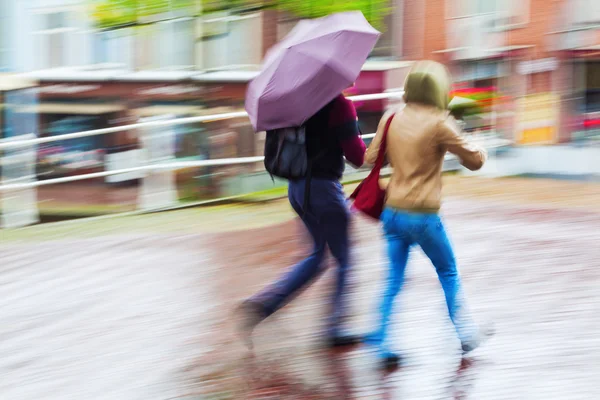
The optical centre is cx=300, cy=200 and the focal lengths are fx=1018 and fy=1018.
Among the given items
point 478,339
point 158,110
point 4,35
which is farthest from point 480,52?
point 478,339

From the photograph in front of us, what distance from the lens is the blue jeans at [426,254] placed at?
16.5 feet

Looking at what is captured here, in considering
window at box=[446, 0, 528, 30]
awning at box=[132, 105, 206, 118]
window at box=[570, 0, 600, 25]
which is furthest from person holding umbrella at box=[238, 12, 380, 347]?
window at box=[446, 0, 528, 30]

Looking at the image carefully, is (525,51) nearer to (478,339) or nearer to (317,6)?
(317,6)

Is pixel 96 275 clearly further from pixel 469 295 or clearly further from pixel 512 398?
pixel 512 398

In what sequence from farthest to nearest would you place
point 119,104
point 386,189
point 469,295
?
point 119,104, point 469,295, point 386,189

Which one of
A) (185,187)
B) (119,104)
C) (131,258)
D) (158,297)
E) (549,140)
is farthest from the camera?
(119,104)

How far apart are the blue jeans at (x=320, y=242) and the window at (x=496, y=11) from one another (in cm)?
2152

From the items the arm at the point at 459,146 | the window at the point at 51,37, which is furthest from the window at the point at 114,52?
the arm at the point at 459,146

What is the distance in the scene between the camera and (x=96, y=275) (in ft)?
27.0

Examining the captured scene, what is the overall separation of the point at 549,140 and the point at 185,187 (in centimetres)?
1320

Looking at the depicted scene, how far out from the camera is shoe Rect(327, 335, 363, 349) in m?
5.60

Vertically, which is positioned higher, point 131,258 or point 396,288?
point 396,288

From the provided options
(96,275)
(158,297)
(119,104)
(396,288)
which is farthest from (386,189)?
(119,104)

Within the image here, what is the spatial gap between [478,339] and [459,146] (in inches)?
43.1
